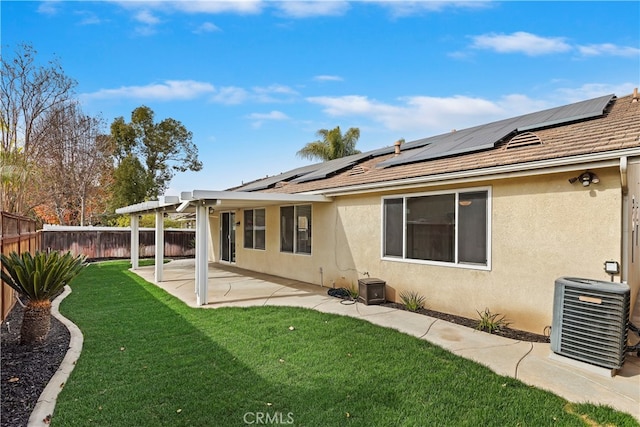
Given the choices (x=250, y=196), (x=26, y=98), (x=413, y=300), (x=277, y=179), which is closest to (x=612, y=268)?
(x=413, y=300)

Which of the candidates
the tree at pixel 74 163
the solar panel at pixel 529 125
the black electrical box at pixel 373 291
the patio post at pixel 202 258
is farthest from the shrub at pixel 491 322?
the tree at pixel 74 163

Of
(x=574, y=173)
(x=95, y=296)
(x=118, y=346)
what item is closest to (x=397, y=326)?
(x=574, y=173)

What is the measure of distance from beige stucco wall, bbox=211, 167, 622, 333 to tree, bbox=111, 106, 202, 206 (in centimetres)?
2369

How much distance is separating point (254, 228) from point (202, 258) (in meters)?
5.97

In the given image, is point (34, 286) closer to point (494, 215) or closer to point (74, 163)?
point (494, 215)

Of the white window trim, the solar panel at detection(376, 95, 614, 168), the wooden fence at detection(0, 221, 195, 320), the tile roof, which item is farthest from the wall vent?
the wooden fence at detection(0, 221, 195, 320)

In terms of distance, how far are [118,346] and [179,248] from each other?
1735cm

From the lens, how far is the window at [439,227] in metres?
7.09

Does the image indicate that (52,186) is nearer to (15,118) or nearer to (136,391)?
(15,118)

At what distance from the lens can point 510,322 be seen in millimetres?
6555

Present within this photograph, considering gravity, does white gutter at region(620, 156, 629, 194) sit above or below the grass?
above

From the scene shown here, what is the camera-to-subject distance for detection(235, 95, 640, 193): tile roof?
5.63 meters

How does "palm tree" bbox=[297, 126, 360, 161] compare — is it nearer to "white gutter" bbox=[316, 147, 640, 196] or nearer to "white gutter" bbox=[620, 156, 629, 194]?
"white gutter" bbox=[316, 147, 640, 196]

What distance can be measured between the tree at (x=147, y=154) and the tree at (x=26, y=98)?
608 centimetres
